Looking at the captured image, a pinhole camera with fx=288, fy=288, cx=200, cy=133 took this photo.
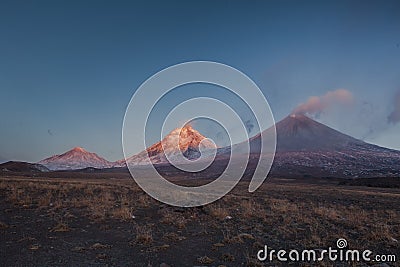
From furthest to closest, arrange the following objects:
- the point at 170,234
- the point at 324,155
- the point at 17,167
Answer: the point at 324,155 → the point at 17,167 → the point at 170,234

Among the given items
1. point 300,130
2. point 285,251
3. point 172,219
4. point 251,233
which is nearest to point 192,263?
point 285,251

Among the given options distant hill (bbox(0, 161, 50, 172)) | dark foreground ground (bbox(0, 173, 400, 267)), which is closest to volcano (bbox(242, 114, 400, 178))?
dark foreground ground (bbox(0, 173, 400, 267))

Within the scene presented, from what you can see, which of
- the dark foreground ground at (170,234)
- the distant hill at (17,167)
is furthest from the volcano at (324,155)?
the distant hill at (17,167)

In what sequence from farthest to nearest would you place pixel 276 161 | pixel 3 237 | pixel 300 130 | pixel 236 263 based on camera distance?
pixel 300 130
pixel 276 161
pixel 3 237
pixel 236 263

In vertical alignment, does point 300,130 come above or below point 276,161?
above

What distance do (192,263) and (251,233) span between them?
3445 mm

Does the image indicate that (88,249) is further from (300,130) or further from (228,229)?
(300,130)

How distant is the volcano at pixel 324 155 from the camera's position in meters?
78.1

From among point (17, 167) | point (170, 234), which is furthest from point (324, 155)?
point (170, 234)

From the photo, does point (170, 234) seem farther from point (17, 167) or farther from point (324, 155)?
point (324, 155)

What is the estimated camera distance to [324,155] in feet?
337

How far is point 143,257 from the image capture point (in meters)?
7.38

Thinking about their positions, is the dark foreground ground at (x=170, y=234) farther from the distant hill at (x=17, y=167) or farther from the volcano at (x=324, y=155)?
the distant hill at (x=17, y=167)

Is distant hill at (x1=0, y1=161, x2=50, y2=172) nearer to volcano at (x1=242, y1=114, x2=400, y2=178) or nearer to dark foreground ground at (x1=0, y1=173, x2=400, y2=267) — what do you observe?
volcano at (x1=242, y1=114, x2=400, y2=178)
